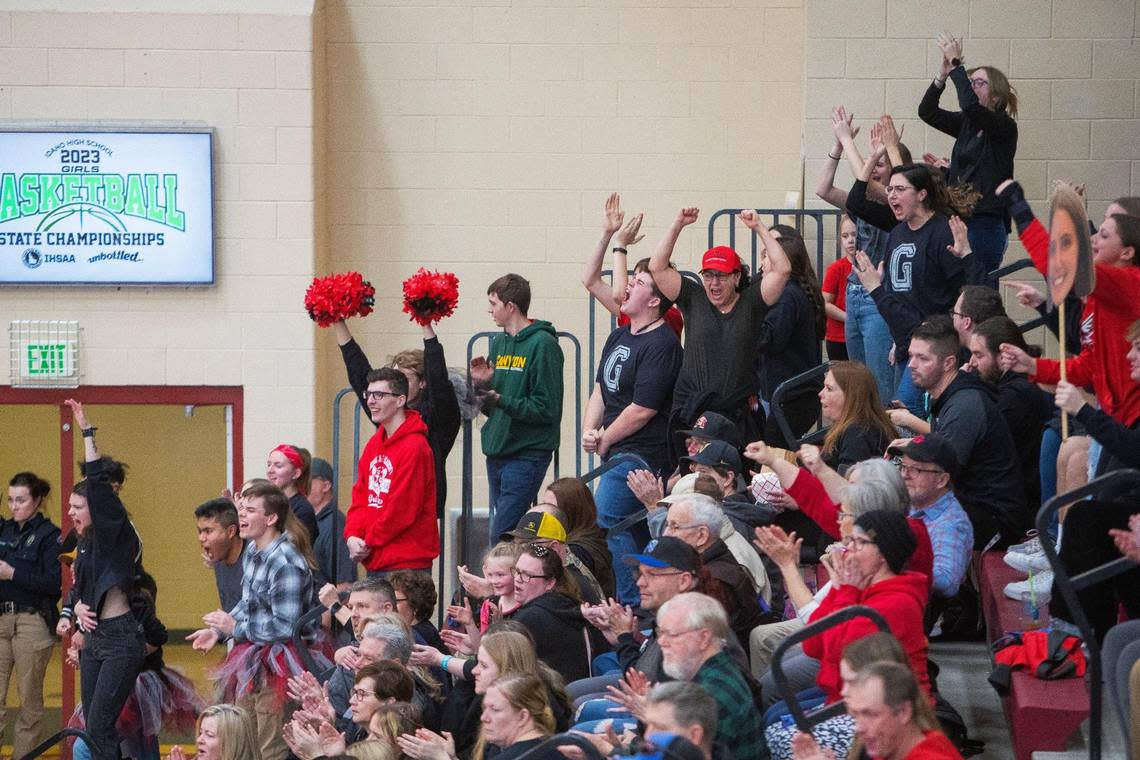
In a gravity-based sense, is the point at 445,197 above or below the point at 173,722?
above

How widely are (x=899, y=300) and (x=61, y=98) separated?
564 cm

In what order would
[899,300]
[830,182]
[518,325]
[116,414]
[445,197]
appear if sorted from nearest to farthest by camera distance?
1. [899,300]
2. [518,325]
3. [830,182]
4. [445,197]
5. [116,414]

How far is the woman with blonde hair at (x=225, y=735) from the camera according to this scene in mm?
5828

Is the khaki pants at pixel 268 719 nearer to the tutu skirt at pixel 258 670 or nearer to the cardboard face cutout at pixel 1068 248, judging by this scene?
the tutu skirt at pixel 258 670

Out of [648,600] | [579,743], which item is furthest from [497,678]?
[579,743]

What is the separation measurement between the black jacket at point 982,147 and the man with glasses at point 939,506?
9.34 ft

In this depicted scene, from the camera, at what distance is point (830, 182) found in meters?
8.88

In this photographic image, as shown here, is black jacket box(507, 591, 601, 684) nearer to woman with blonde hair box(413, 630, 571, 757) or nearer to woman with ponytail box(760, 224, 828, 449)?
woman with blonde hair box(413, 630, 571, 757)

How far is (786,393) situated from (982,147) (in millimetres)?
1922

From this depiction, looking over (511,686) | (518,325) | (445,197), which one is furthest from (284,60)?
(511,686)

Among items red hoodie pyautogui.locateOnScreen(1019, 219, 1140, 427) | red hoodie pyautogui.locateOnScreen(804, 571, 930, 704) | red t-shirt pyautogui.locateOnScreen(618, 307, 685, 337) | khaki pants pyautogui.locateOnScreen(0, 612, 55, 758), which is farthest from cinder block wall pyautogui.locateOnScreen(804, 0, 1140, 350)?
khaki pants pyautogui.locateOnScreen(0, 612, 55, 758)

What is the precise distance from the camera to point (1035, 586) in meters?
6.11

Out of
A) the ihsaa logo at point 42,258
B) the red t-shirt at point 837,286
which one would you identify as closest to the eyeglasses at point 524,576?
the red t-shirt at point 837,286

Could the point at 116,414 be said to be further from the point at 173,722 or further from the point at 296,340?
the point at 173,722
